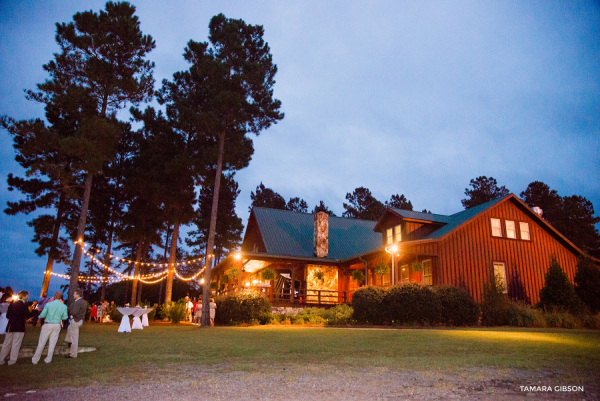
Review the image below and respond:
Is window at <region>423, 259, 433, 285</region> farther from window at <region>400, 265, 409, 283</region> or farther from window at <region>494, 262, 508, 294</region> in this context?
window at <region>494, 262, 508, 294</region>

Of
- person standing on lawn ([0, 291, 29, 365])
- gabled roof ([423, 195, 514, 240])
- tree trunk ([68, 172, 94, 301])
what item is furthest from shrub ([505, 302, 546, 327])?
tree trunk ([68, 172, 94, 301])

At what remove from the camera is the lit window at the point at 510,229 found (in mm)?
23391

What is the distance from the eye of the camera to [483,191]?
5222cm

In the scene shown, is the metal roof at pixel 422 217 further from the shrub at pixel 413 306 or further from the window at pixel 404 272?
the shrub at pixel 413 306

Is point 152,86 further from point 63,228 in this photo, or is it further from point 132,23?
point 63,228

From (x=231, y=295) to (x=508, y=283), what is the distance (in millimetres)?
15877

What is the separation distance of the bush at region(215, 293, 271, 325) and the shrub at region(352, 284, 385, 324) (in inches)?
190

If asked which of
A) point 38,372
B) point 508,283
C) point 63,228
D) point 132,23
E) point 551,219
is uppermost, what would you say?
point 132,23

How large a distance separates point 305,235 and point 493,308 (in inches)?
604

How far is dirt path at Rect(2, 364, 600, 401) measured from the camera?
4.77 metres

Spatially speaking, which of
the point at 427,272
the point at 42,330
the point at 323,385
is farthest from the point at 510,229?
the point at 42,330

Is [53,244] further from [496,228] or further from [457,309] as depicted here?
[496,228]

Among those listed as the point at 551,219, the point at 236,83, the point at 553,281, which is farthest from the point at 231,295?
the point at 551,219

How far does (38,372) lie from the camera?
6719 mm
